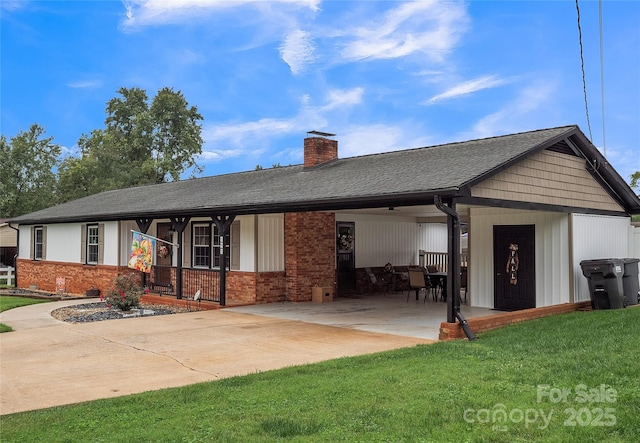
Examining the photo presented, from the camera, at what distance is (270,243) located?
50.4 feet

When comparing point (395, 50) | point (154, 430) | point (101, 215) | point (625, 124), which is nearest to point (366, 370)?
point (154, 430)

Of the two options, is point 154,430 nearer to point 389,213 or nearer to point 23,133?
Answer: point 389,213

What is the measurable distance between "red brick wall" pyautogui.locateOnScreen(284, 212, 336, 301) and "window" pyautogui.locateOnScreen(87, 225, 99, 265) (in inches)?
300

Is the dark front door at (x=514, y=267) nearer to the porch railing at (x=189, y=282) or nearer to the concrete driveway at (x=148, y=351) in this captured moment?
the concrete driveway at (x=148, y=351)

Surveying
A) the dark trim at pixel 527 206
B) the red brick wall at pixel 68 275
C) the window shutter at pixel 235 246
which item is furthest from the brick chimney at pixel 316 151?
the dark trim at pixel 527 206

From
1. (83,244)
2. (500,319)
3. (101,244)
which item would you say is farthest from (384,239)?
(83,244)

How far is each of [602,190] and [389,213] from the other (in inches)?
240

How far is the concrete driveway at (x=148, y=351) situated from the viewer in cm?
683

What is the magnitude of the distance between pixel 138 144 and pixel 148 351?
37646 mm

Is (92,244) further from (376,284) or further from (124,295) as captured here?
(376,284)

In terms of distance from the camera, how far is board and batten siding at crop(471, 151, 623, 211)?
10.5 metres

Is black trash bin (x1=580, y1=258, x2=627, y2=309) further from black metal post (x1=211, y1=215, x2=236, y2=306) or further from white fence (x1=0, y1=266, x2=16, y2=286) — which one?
white fence (x1=0, y1=266, x2=16, y2=286)

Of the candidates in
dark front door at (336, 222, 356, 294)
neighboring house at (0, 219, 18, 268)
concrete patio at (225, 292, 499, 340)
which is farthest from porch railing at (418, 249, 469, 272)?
neighboring house at (0, 219, 18, 268)

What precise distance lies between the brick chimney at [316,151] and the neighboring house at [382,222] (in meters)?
0.03
